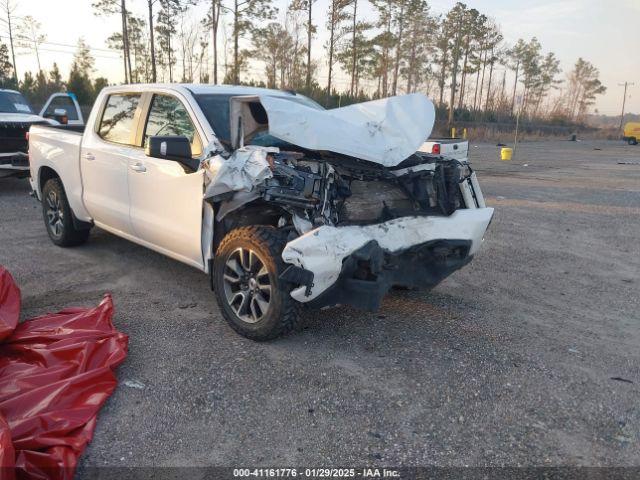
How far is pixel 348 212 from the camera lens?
371 centimetres

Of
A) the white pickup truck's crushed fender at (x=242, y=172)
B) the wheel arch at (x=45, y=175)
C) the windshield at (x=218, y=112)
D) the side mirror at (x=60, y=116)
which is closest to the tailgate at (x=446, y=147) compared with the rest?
the windshield at (x=218, y=112)

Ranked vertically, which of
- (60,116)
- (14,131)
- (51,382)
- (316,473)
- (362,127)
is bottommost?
(316,473)

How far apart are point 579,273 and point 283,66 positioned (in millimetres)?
42424

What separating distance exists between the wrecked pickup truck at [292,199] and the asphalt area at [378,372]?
1.48ft

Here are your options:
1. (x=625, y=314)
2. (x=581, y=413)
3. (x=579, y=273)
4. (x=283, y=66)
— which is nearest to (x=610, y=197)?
(x=579, y=273)

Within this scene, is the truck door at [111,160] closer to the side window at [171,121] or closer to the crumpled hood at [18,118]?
the side window at [171,121]

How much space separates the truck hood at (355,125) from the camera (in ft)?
12.1

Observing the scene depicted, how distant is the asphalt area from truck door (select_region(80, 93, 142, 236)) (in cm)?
63

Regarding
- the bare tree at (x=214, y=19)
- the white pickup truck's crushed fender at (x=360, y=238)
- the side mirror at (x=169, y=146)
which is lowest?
the white pickup truck's crushed fender at (x=360, y=238)

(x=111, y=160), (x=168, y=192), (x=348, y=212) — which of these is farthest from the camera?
(x=111, y=160)

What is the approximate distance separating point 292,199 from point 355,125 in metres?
0.86

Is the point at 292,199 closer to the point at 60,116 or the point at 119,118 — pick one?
the point at 119,118

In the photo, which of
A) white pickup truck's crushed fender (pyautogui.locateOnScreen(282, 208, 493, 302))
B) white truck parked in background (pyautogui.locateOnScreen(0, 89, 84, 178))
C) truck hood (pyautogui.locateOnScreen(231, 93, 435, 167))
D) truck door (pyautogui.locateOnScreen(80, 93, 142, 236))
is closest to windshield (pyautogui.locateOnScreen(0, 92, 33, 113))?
white truck parked in background (pyautogui.locateOnScreen(0, 89, 84, 178))

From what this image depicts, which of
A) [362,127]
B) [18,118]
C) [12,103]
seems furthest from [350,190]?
[12,103]
